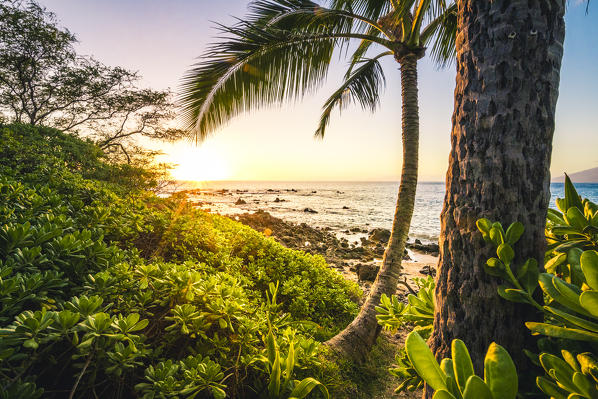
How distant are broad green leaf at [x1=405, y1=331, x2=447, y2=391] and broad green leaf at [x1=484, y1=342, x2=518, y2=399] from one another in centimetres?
11

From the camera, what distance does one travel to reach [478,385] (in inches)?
20.9

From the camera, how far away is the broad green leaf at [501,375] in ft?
1.86

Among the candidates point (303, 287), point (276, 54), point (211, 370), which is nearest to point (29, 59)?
point (276, 54)

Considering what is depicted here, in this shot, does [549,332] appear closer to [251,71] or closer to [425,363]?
[425,363]

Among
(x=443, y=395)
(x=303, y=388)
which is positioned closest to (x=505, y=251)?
(x=443, y=395)

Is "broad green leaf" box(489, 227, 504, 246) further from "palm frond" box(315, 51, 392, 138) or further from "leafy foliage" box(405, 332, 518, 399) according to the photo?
"palm frond" box(315, 51, 392, 138)

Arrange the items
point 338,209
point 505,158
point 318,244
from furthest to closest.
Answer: point 338,209, point 318,244, point 505,158

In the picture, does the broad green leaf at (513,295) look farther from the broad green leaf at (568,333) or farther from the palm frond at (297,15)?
the palm frond at (297,15)

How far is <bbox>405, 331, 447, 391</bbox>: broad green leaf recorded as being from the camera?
0.64 meters

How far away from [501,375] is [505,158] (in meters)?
0.71

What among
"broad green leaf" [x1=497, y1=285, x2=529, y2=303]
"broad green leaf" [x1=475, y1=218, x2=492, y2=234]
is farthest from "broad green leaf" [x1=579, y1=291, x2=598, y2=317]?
"broad green leaf" [x1=475, y1=218, x2=492, y2=234]

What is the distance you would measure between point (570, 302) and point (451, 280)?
0.38 m

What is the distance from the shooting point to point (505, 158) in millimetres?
901

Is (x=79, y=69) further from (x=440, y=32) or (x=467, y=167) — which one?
(x=467, y=167)
